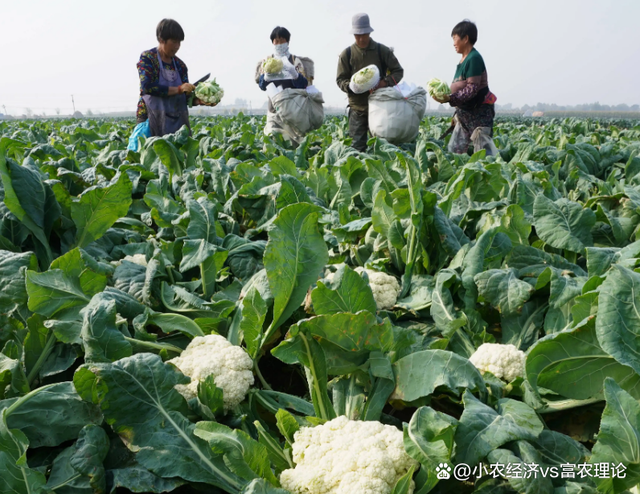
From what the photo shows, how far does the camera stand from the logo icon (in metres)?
1.10

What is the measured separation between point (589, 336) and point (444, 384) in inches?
15.9

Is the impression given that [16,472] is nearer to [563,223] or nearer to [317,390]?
[317,390]

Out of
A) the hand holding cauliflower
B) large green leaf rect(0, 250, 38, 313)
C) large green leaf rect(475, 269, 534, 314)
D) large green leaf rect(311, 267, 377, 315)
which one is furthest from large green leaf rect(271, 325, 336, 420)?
the hand holding cauliflower

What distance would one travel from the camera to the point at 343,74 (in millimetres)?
6652

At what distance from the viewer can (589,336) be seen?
1.30 meters

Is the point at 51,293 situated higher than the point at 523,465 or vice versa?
the point at 51,293

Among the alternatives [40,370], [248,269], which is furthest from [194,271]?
[40,370]

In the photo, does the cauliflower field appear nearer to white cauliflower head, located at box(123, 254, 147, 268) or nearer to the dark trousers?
white cauliflower head, located at box(123, 254, 147, 268)

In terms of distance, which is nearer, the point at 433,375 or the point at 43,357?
the point at 433,375

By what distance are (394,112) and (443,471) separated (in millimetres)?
5147

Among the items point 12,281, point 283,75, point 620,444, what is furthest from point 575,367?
point 283,75

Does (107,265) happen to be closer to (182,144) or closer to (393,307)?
(393,307)

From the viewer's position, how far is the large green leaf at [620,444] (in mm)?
1062

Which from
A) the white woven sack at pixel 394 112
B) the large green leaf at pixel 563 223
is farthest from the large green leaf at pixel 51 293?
the white woven sack at pixel 394 112
